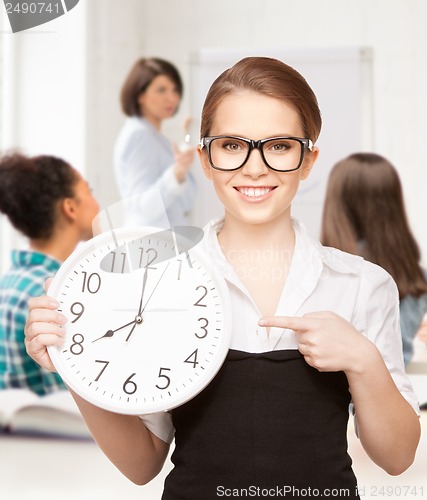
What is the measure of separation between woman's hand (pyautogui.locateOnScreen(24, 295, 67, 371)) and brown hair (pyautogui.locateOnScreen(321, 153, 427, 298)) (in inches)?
44.9

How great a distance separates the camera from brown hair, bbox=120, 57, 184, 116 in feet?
8.58

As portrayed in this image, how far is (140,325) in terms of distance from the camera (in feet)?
2.42

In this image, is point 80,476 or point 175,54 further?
point 175,54

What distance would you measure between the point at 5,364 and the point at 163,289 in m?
Result: 1.56

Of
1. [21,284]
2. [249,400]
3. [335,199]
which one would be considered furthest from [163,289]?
[21,284]

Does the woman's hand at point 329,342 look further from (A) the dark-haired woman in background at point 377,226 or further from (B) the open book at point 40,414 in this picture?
(B) the open book at point 40,414

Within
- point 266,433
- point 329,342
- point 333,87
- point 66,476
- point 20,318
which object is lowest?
point 66,476

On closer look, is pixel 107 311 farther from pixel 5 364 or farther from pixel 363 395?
pixel 5 364

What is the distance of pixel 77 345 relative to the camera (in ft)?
2.40

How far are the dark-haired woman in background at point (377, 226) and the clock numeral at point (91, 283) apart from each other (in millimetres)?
1094

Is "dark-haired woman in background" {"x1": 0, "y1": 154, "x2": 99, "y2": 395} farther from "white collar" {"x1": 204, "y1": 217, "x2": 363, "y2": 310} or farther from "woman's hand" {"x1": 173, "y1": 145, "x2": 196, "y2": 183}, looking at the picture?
"white collar" {"x1": 204, "y1": 217, "x2": 363, "y2": 310}

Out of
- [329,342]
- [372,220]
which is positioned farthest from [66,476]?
[329,342]

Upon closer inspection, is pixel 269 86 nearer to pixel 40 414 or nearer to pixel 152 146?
pixel 40 414

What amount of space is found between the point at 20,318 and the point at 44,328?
1445 mm
